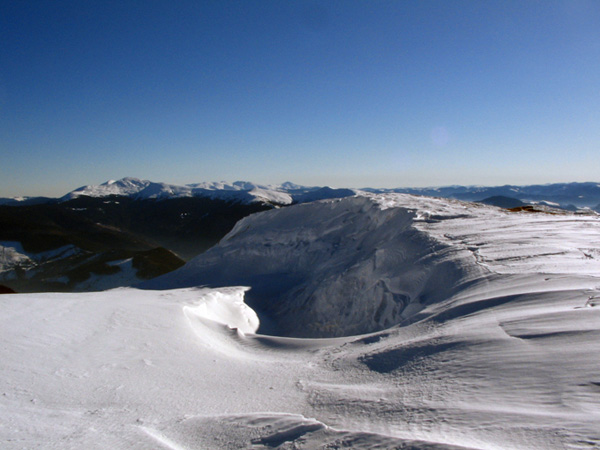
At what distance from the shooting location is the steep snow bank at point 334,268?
7.54 metres

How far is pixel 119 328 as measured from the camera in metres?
5.95

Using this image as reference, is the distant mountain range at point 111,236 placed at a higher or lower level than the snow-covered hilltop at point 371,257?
lower

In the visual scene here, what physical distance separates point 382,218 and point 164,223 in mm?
102567

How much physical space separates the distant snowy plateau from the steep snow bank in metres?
0.09

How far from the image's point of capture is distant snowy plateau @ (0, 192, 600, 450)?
267 centimetres

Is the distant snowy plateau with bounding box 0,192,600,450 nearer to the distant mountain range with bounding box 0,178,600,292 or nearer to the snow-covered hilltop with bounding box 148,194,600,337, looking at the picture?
the snow-covered hilltop with bounding box 148,194,600,337

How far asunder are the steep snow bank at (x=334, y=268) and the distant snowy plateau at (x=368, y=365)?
88 mm

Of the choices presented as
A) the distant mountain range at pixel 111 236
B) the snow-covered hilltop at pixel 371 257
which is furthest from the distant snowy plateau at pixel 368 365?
the distant mountain range at pixel 111 236

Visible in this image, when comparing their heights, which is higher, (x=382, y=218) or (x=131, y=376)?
(x=382, y=218)

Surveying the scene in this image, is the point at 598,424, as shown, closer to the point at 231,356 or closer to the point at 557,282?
the point at 557,282

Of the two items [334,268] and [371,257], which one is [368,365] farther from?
[334,268]

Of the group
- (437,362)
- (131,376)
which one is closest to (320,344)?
(437,362)

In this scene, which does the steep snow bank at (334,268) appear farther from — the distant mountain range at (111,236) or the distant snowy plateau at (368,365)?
the distant mountain range at (111,236)

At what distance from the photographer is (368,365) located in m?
4.20
